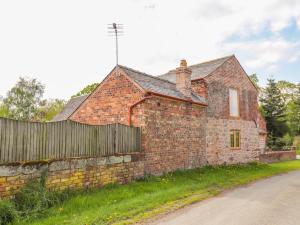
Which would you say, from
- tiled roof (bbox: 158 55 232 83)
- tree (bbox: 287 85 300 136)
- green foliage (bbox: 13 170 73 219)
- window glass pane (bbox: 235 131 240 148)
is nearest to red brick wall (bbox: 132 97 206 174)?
tiled roof (bbox: 158 55 232 83)

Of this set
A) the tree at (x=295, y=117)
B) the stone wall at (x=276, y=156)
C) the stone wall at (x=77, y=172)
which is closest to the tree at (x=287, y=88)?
the tree at (x=295, y=117)

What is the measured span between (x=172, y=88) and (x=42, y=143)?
984cm

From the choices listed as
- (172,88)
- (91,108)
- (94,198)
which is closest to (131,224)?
(94,198)

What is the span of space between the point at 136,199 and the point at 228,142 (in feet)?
41.6

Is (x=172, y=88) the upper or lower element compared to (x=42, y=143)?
upper

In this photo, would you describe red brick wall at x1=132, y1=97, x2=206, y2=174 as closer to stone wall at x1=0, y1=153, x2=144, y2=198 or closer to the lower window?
stone wall at x1=0, y1=153, x2=144, y2=198

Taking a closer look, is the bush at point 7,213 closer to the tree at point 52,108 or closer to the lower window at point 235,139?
the lower window at point 235,139

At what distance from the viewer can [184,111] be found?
52.9 ft

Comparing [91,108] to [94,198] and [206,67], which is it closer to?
[94,198]

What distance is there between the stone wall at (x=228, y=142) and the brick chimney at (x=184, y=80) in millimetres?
2592

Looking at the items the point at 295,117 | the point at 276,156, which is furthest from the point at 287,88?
the point at 276,156

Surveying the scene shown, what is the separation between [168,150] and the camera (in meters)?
14.7

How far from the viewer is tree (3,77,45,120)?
36.2m

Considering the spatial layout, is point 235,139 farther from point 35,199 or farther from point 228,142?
point 35,199
